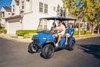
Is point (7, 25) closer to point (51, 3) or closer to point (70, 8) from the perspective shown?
point (51, 3)

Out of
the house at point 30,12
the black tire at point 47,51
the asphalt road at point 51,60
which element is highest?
the house at point 30,12

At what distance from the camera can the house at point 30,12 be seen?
24.7 metres

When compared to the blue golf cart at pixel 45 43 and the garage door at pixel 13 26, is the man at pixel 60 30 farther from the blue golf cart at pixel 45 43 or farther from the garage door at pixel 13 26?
the garage door at pixel 13 26

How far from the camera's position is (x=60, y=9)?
31422mm

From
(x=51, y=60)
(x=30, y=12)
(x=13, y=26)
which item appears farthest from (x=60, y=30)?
(x=13, y=26)

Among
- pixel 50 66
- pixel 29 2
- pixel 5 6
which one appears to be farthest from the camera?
pixel 5 6

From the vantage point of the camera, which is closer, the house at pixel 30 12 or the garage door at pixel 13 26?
the house at pixel 30 12

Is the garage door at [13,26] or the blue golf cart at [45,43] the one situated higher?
the garage door at [13,26]

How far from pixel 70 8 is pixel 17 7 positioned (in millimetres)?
10422

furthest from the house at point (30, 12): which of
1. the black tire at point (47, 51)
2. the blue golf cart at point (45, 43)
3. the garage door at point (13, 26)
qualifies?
the black tire at point (47, 51)

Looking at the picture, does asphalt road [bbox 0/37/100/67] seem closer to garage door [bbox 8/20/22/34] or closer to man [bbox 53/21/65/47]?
man [bbox 53/21/65/47]

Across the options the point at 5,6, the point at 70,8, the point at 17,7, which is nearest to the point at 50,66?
the point at 70,8

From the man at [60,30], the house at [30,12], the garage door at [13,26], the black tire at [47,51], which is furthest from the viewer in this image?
the garage door at [13,26]

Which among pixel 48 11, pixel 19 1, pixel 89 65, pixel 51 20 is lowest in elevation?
pixel 89 65
